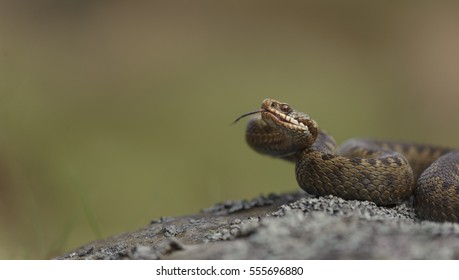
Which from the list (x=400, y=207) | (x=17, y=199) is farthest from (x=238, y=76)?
(x=400, y=207)

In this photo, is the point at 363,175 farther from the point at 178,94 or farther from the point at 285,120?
the point at 178,94

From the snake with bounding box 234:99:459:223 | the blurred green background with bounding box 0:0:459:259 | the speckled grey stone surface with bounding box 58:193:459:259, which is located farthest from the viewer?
the blurred green background with bounding box 0:0:459:259

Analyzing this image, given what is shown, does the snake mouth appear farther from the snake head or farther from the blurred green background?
the blurred green background

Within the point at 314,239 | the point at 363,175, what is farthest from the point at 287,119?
the point at 314,239

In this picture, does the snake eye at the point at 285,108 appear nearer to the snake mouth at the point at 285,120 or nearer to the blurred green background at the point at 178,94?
the snake mouth at the point at 285,120

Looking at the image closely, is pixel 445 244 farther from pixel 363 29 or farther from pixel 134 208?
pixel 363 29

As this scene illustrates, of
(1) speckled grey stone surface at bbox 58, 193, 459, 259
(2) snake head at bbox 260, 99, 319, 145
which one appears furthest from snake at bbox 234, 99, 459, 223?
(1) speckled grey stone surface at bbox 58, 193, 459, 259
